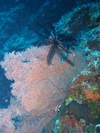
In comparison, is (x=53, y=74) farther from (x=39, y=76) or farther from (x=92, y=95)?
(x=92, y=95)

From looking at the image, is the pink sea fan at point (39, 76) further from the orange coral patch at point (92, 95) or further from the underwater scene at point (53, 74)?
the orange coral patch at point (92, 95)

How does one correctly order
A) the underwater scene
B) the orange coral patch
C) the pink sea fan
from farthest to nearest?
the pink sea fan → the underwater scene → the orange coral patch

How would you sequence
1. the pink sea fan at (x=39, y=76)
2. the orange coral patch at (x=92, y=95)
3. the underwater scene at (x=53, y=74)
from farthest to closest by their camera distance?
1. the pink sea fan at (x=39, y=76)
2. the underwater scene at (x=53, y=74)
3. the orange coral patch at (x=92, y=95)

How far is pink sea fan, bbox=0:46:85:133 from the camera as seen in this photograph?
462 centimetres

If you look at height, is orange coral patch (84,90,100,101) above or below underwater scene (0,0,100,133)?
below

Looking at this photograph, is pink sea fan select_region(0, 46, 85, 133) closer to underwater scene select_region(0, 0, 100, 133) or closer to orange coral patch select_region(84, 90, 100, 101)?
underwater scene select_region(0, 0, 100, 133)

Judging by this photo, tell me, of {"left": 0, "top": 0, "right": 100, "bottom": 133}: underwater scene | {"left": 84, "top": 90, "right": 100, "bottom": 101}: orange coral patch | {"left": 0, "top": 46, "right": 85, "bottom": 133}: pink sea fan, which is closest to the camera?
{"left": 84, "top": 90, "right": 100, "bottom": 101}: orange coral patch

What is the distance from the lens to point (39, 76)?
4629 millimetres

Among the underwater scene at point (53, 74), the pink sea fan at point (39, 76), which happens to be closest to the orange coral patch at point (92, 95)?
the underwater scene at point (53, 74)

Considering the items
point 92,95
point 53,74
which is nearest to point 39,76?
point 53,74

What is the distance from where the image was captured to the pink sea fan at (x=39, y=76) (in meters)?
4.62

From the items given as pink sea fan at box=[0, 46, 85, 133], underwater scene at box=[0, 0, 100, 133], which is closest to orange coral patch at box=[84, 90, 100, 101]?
underwater scene at box=[0, 0, 100, 133]

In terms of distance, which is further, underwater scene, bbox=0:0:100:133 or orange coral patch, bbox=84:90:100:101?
underwater scene, bbox=0:0:100:133

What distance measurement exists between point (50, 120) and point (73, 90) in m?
2.27
